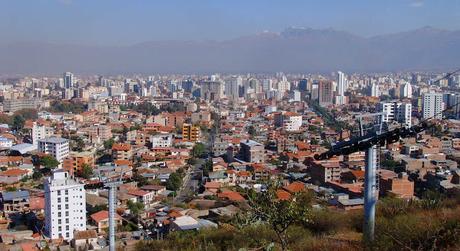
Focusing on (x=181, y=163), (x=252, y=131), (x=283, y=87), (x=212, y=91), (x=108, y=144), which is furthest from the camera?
(x=283, y=87)

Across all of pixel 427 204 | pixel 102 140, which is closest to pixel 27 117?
pixel 102 140

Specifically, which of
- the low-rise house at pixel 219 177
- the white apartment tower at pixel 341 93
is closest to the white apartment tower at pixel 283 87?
the white apartment tower at pixel 341 93

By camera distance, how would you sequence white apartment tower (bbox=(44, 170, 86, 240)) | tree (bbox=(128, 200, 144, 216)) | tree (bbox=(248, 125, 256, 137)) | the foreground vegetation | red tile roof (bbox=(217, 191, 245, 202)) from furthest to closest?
tree (bbox=(248, 125, 256, 137))
red tile roof (bbox=(217, 191, 245, 202))
tree (bbox=(128, 200, 144, 216))
white apartment tower (bbox=(44, 170, 86, 240))
the foreground vegetation

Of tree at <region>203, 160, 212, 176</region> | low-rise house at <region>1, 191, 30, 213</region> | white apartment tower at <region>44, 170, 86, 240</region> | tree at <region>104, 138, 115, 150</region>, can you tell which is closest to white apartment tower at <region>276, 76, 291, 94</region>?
tree at <region>104, 138, 115, 150</region>

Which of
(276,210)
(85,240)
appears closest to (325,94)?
(85,240)

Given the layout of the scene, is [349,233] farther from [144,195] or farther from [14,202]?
[14,202]

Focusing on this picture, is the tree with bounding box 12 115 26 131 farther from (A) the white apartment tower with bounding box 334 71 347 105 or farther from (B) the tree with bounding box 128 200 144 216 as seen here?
(A) the white apartment tower with bounding box 334 71 347 105

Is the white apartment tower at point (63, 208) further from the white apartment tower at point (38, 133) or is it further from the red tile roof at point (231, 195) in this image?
the white apartment tower at point (38, 133)
